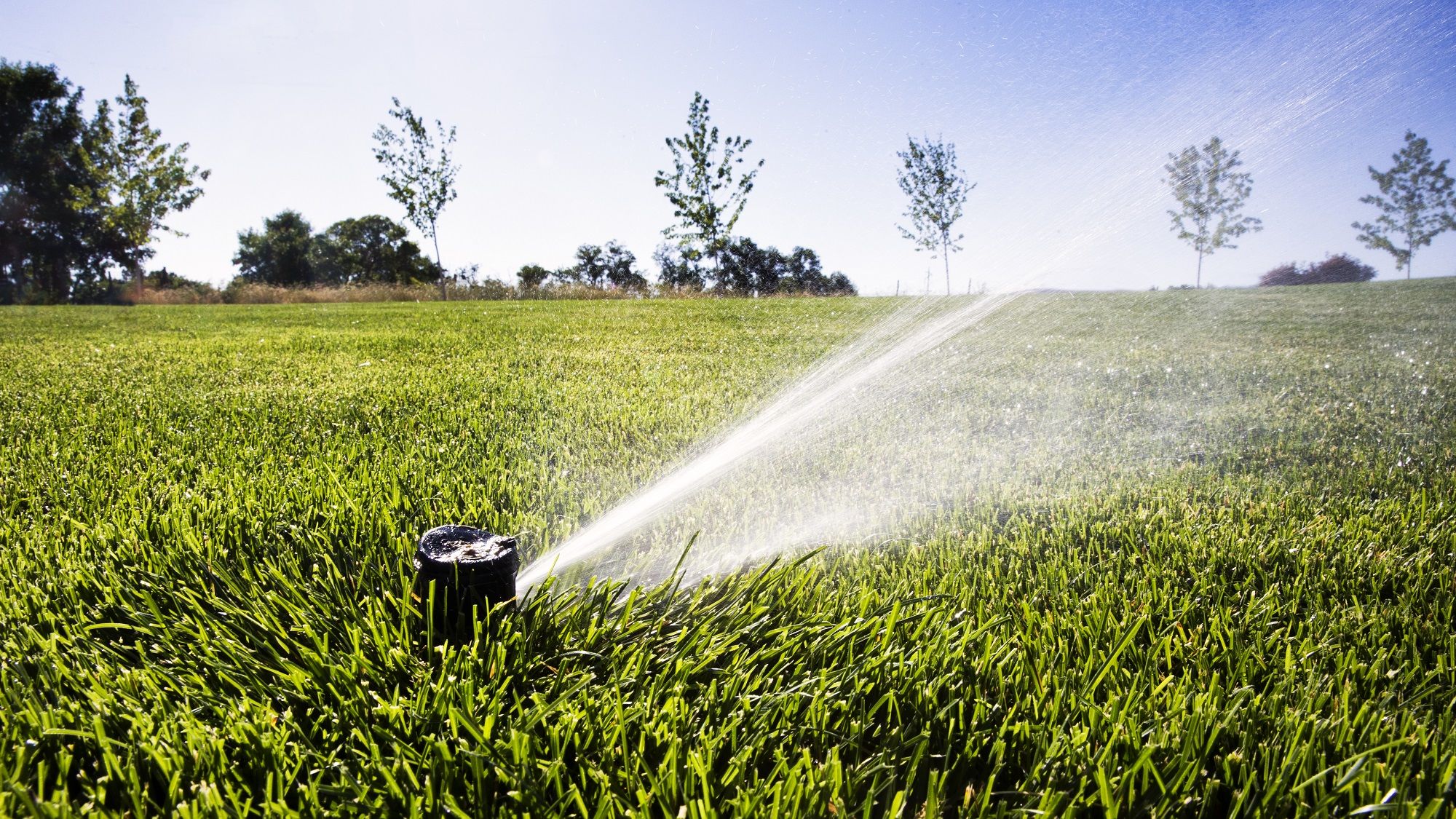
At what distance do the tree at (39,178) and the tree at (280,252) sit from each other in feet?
49.3

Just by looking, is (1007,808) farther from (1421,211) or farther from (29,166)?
(29,166)

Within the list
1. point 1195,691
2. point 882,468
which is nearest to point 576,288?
point 882,468

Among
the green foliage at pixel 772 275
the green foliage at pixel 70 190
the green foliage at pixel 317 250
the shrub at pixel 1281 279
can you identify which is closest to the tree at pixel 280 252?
the green foliage at pixel 317 250

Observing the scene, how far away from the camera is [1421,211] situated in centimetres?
498

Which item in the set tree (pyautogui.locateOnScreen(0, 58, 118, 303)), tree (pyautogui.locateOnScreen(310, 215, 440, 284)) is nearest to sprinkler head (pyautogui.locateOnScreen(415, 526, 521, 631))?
tree (pyautogui.locateOnScreen(0, 58, 118, 303))

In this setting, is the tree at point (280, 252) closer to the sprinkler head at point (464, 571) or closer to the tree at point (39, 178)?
the tree at point (39, 178)

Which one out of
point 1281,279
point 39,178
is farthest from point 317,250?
point 1281,279

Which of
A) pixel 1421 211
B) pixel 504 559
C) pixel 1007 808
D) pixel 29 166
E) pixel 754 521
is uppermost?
pixel 29 166

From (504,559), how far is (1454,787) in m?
1.53

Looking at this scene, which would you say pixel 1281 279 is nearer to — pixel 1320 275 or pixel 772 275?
pixel 1320 275

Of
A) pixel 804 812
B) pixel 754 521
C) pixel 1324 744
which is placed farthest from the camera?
pixel 754 521

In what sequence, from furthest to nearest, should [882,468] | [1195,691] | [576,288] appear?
[576,288]
[882,468]
[1195,691]

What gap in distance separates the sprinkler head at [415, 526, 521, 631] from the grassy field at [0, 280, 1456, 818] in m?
0.07

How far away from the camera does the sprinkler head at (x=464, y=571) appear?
132 centimetres
